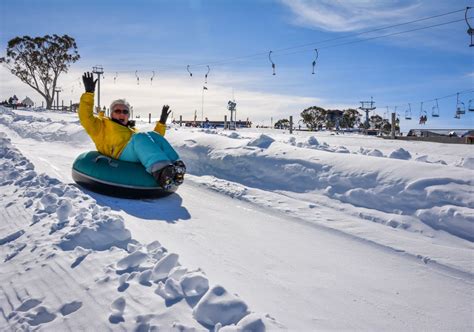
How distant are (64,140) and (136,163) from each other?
8.57 meters

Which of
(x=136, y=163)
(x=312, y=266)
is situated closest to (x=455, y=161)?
(x=312, y=266)

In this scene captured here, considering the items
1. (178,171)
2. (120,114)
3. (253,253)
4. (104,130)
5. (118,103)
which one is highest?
(118,103)

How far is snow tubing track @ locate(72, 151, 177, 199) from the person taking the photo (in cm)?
432

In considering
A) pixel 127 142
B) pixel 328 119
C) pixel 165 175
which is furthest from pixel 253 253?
pixel 328 119

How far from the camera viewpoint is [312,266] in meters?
2.68

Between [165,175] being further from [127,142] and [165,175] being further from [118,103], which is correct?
[118,103]

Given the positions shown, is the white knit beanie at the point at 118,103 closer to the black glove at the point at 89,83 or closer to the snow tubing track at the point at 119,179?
the black glove at the point at 89,83

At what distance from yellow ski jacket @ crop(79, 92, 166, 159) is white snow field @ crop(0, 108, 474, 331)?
2.48ft

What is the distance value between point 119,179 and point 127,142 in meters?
0.73

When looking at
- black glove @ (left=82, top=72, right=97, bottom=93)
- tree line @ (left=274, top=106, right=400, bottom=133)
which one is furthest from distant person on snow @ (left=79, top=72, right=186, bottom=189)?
tree line @ (left=274, top=106, right=400, bottom=133)

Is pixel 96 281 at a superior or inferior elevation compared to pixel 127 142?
inferior

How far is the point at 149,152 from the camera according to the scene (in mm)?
4352

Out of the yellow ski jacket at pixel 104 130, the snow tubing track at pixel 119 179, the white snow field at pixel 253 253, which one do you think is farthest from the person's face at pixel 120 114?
the white snow field at pixel 253 253

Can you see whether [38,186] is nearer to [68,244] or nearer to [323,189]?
[68,244]
